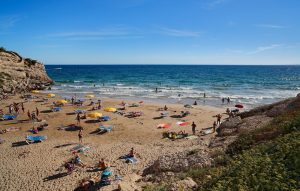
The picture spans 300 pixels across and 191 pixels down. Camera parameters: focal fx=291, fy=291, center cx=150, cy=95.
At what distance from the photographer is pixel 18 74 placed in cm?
6147

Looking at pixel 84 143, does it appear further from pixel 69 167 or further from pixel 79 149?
pixel 69 167

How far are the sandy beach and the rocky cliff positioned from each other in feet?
74.4

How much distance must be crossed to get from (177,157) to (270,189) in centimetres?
740

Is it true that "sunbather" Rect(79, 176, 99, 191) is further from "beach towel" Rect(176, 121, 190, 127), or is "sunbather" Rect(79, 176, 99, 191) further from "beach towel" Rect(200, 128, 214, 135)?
"beach towel" Rect(176, 121, 190, 127)

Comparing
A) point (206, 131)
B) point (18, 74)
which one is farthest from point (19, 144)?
point (18, 74)

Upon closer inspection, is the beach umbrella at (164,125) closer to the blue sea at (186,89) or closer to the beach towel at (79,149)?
the beach towel at (79,149)

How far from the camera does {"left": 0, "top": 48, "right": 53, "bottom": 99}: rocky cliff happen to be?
56.2m

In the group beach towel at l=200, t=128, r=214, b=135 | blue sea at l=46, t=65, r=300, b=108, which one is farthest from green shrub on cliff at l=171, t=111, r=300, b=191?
blue sea at l=46, t=65, r=300, b=108

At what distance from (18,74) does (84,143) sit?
43600 millimetres

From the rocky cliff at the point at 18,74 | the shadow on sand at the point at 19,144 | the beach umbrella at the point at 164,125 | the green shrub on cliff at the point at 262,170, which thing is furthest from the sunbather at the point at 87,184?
the rocky cliff at the point at 18,74

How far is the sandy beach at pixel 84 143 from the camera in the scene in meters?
17.6

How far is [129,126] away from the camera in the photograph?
3056cm

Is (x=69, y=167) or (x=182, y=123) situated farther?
(x=182, y=123)

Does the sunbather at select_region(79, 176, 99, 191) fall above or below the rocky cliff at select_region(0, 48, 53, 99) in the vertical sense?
below
